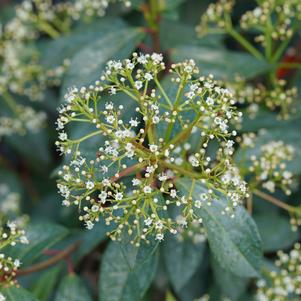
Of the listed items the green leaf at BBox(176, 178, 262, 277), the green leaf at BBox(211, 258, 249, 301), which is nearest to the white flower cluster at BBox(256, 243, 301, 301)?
the green leaf at BBox(211, 258, 249, 301)

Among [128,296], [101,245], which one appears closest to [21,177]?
[101,245]

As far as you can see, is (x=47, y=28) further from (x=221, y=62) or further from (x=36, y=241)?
(x=36, y=241)

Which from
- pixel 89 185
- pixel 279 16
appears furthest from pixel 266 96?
pixel 89 185

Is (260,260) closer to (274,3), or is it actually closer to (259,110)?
(259,110)

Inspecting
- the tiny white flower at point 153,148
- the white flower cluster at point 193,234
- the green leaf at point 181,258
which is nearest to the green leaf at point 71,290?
the green leaf at point 181,258

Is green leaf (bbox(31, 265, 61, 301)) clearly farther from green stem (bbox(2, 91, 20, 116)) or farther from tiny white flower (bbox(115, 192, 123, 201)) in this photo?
tiny white flower (bbox(115, 192, 123, 201))

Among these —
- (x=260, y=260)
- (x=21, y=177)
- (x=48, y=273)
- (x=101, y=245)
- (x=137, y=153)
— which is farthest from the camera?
(x=21, y=177)
